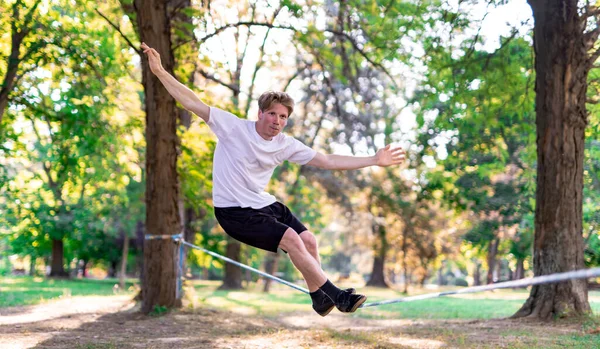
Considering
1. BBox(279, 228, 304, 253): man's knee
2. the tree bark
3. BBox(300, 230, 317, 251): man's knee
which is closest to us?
Result: BBox(279, 228, 304, 253): man's knee

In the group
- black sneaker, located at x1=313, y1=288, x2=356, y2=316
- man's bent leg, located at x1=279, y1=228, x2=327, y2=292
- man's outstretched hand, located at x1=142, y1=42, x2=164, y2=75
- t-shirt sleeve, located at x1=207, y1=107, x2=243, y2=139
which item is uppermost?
man's outstretched hand, located at x1=142, y1=42, x2=164, y2=75

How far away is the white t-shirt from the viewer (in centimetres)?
612

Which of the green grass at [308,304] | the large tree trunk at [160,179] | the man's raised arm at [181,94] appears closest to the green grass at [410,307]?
the green grass at [308,304]

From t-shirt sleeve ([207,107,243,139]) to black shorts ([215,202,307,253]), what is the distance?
0.66m

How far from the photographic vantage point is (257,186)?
620 cm

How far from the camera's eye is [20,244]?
3331 cm

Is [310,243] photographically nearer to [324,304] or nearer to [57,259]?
[324,304]

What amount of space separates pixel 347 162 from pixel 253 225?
1207 millimetres

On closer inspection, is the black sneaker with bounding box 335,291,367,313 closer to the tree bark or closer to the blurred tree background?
the blurred tree background

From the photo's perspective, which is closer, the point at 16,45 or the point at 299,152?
the point at 299,152

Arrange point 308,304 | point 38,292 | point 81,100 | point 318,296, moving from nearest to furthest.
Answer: point 318,296 → point 81,100 → point 308,304 → point 38,292

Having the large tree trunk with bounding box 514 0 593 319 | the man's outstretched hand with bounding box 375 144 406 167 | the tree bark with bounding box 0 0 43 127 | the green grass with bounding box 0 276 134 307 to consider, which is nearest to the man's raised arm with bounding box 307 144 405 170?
the man's outstretched hand with bounding box 375 144 406 167

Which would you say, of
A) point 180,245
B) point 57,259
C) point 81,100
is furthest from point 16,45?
point 57,259

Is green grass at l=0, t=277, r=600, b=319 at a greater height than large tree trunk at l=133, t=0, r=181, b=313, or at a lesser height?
lesser
